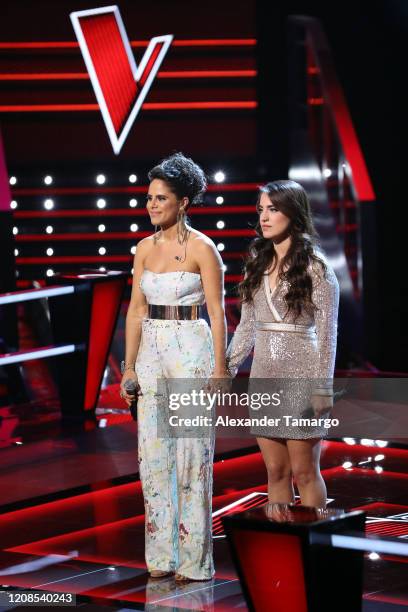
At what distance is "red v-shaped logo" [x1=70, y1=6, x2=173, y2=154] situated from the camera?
35.9 feet

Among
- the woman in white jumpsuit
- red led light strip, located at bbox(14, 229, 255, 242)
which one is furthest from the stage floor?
red led light strip, located at bbox(14, 229, 255, 242)

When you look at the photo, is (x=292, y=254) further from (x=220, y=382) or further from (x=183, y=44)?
(x=183, y=44)

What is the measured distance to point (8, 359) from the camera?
274 inches

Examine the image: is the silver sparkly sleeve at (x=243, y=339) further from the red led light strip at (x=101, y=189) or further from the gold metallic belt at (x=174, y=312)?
the red led light strip at (x=101, y=189)

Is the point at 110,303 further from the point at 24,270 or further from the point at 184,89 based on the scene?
the point at 184,89

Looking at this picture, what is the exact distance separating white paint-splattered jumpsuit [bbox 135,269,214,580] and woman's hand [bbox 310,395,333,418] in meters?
0.47

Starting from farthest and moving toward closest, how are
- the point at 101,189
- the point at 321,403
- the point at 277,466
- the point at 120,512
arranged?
the point at 101,189 < the point at 120,512 < the point at 277,466 < the point at 321,403

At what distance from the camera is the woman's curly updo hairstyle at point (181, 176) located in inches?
167

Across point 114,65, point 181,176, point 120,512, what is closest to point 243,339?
point 181,176

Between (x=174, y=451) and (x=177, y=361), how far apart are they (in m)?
0.33

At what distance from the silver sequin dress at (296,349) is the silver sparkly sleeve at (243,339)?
9 cm

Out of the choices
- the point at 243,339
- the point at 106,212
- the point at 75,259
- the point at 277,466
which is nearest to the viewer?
the point at 277,466

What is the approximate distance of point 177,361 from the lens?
4.25 meters

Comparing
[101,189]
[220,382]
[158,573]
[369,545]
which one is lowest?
[158,573]
